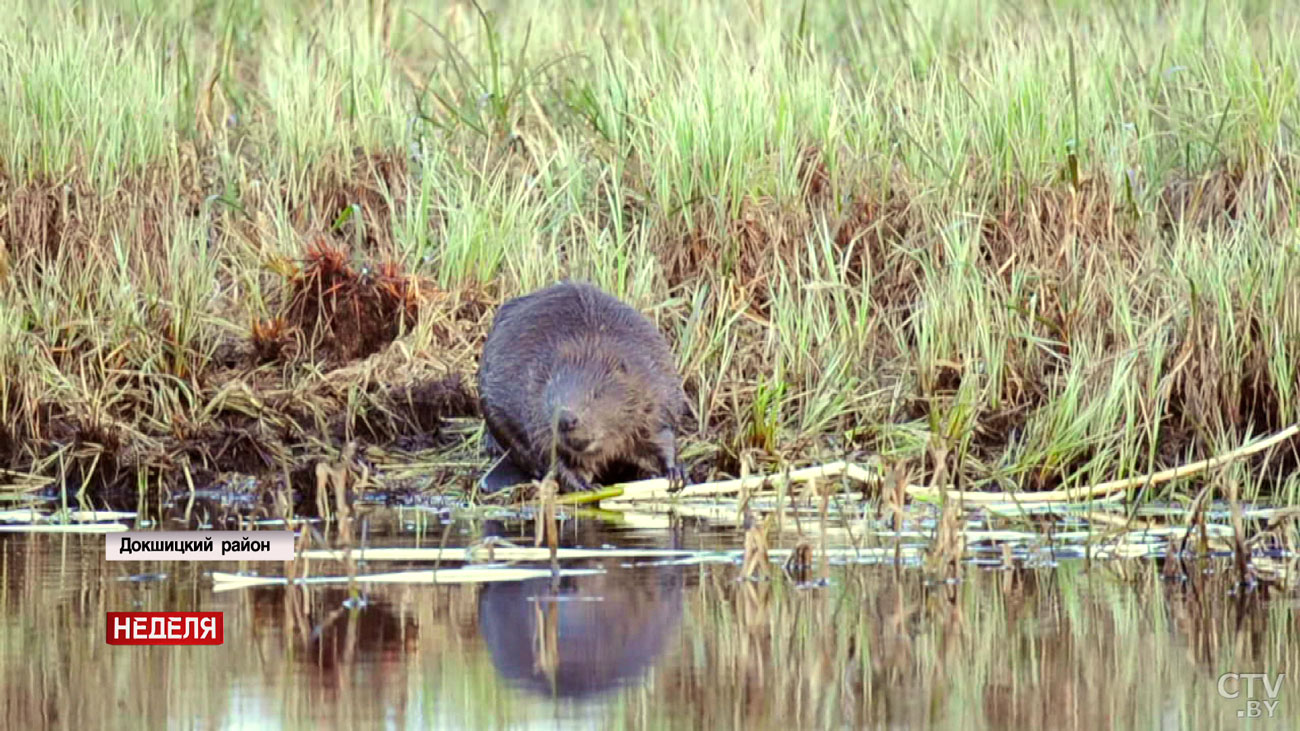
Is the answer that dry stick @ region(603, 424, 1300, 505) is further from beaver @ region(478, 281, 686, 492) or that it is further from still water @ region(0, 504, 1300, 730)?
still water @ region(0, 504, 1300, 730)

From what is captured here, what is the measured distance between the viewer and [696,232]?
7.45 m

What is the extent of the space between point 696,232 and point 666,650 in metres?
3.53

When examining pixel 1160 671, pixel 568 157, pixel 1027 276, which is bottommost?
pixel 1160 671

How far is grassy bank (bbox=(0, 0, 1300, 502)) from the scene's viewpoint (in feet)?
21.3

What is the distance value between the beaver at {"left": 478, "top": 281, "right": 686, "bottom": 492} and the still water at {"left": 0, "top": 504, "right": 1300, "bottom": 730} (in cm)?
127

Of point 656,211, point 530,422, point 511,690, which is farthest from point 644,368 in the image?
point 511,690

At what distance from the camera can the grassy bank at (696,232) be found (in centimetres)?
648

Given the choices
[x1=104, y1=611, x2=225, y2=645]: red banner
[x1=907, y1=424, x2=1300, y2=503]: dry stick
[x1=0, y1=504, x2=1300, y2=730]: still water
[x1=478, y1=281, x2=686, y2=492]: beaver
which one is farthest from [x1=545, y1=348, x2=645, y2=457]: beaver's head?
[x1=104, y1=611, x2=225, y2=645]: red banner

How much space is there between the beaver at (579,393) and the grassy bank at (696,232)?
243 millimetres

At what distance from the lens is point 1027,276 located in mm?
6996

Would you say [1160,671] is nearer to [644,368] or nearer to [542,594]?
[542,594]

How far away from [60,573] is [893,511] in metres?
1.98

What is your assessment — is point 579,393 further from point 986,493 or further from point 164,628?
point 164,628

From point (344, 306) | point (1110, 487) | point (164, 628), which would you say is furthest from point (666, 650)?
point (344, 306)
